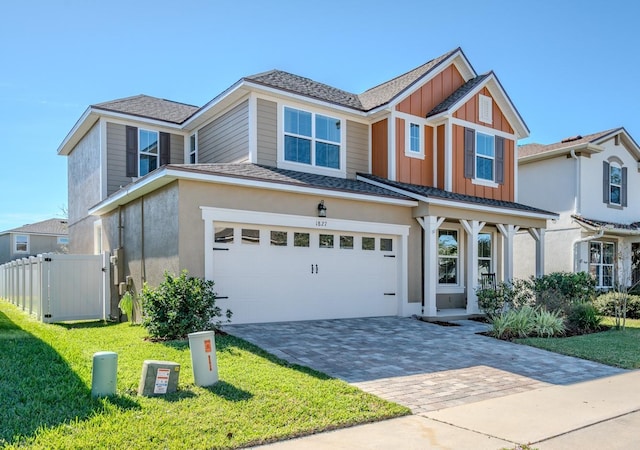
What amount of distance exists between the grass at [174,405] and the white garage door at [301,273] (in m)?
2.73

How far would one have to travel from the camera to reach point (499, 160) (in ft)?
53.8

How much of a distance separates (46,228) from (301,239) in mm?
35965

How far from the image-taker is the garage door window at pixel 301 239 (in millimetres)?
11570

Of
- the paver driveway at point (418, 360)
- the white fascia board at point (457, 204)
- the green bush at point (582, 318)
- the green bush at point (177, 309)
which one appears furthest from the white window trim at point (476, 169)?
the green bush at point (177, 309)

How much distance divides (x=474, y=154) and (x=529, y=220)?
8.90 feet

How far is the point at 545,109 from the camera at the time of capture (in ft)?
57.4

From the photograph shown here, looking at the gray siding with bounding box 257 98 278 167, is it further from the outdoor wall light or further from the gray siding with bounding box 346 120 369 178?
the gray siding with bounding box 346 120 369 178

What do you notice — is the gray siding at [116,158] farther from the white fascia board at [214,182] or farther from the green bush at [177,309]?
the green bush at [177,309]

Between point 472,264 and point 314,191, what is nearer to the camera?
point 314,191

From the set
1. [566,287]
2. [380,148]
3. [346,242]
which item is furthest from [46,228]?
[566,287]

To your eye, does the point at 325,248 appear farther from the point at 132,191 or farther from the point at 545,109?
the point at 545,109

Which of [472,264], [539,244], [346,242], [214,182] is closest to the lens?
[214,182]

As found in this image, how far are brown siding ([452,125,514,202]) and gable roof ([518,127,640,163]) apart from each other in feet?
11.7

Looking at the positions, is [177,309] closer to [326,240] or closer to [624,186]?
[326,240]
